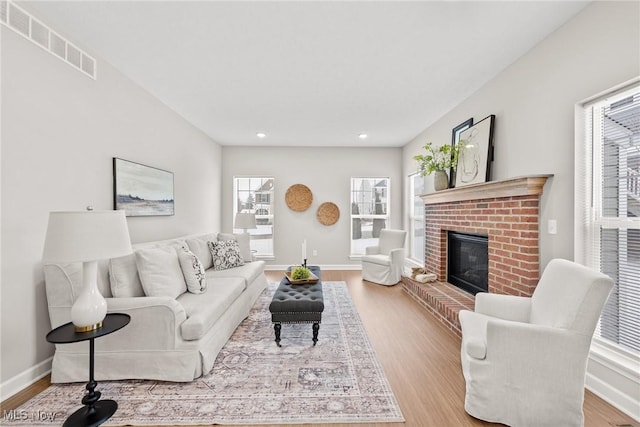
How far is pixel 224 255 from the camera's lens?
396 cm

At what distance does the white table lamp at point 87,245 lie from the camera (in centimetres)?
164

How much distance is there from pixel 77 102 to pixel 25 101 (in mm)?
451

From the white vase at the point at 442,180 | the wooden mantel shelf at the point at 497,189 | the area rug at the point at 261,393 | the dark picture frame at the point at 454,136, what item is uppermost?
the dark picture frame at the point at 454,136

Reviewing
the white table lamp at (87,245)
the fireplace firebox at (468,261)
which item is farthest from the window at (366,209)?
the white table lamp at (87,245)

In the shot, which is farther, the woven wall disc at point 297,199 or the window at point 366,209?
the window at point 366,209

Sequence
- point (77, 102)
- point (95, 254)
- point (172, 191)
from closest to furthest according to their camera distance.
Answer: 1. point (95, 254)
2. point (77, 102)
3. point (172, 191)

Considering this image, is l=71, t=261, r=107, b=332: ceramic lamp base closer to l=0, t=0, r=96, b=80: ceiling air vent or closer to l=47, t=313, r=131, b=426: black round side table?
l=47, t=313, r=131, b=426: black round side table

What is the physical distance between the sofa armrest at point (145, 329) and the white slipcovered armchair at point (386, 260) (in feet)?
11.6

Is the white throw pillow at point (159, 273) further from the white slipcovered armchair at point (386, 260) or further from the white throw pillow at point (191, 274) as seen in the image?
the white slipcovered armchair at point (386, 260)

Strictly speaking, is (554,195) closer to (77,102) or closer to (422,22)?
(422,22)

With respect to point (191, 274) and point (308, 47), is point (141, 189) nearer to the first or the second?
point (191, 274)

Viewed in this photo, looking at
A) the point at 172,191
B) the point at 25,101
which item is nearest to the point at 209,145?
the point at 172,191

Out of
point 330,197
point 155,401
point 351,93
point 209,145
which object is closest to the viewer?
point 155,401

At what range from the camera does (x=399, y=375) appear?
7.39 ft
